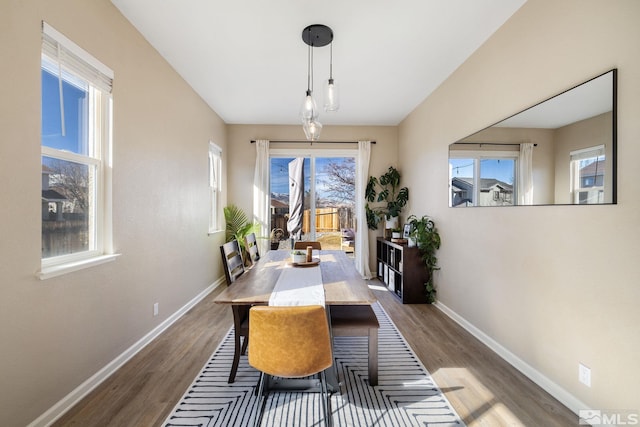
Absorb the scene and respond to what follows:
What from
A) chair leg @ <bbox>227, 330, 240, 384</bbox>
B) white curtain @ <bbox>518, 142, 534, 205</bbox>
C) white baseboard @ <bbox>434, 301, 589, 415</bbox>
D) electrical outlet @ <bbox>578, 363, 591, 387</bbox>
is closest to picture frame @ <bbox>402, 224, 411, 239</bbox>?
white baseboard @ <bbox>434, 301, 589, 415</bbox>

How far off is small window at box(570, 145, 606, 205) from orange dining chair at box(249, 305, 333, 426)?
166 cm

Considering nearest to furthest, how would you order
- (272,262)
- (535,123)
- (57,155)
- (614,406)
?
(614,406) < (57,155) < (535,123) < (272,262)

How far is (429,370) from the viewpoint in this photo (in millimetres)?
2201

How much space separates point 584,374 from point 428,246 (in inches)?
82.0

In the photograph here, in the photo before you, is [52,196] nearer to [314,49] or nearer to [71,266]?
[71,266]

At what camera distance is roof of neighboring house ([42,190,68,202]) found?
169cm

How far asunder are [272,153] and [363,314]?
146 inches

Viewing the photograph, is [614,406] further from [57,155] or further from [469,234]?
[57,155]

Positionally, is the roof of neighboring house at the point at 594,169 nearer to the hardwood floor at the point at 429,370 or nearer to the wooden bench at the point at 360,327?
the hardwood floor at the point at 429,370

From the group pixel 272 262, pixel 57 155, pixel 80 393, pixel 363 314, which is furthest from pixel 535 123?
pixel 80 393

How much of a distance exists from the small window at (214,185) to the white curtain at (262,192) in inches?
23.7

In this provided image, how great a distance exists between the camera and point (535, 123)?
6.70 feet

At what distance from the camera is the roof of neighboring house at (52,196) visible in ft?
5.54

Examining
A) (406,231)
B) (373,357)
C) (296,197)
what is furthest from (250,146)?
(373,357)
